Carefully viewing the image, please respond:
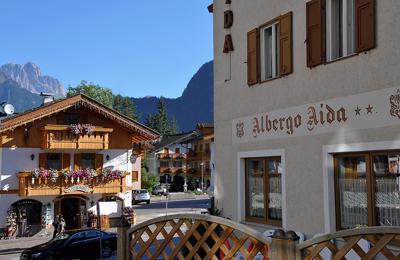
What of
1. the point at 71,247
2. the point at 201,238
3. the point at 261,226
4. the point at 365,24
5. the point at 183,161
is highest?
the point at 365,24

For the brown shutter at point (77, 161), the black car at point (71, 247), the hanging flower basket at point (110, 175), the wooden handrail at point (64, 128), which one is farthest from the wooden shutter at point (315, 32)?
the brown shutter at point (77, 161)

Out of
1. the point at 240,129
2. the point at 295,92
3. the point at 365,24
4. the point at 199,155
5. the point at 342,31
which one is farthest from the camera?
the point at 199,155

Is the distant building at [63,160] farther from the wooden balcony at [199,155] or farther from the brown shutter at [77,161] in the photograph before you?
the wooden balcony at [199,155]

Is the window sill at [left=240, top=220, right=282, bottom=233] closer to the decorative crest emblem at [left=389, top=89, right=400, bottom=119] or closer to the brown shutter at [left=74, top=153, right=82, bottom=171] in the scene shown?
the decorative crest emblem at [left=389, top=89, right=400, bottom=119]

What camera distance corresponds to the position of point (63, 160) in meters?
30.0

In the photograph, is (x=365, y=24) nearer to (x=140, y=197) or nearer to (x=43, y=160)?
(x=43, y=160)

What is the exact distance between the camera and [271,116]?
9781mm

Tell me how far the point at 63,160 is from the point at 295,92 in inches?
918

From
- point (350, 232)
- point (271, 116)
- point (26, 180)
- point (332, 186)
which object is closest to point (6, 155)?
point (26, 180)

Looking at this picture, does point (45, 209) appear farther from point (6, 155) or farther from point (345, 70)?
point (345, 70)

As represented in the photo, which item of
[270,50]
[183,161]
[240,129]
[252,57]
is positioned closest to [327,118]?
[270,50]

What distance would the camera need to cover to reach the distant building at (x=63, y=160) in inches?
1121

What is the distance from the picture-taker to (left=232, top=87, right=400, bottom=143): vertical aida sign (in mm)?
7121

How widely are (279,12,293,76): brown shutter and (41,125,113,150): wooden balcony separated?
21.6 m
